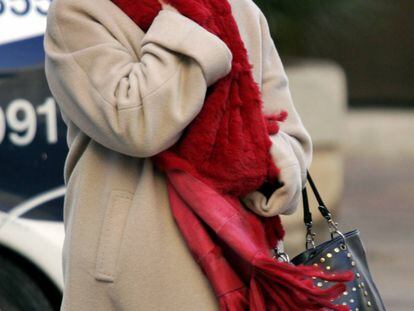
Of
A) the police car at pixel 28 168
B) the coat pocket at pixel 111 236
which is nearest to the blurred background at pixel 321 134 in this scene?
the police car at pixel 28 168

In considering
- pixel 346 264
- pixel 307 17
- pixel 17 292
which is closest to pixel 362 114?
pixel 307 17

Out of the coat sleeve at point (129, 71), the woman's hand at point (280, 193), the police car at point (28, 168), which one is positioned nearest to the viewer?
the coat sleeve at point (129, 71)

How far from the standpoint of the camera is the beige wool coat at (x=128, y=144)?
247 cm

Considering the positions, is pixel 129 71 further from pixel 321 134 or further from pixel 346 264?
pixel 321 134

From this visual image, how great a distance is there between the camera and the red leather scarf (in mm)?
2502

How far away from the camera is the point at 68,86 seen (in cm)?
254

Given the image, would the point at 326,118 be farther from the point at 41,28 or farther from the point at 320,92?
the point at 41,28

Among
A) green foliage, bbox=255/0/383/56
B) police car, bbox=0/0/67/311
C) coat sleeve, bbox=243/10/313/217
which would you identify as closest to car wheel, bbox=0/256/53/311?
police car, bbox=0/0/67/311

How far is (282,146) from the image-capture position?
2660mm

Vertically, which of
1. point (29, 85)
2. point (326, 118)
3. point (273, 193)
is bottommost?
point (326, 118)

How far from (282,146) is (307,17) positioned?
18.7 feet

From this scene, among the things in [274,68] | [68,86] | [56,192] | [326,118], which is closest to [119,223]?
[68,86]

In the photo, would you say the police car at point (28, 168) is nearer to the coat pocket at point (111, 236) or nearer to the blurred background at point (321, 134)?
the blurred background at point (321, 134)

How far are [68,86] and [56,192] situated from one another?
1400 millimetres
